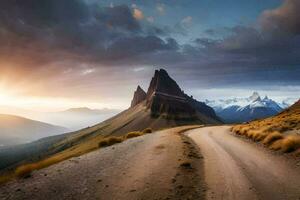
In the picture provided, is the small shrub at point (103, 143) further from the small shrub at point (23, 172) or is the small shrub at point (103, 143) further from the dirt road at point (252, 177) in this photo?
the small shrub at point (23, 172)

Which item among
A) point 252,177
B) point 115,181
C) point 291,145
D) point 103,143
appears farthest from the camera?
point 103,143

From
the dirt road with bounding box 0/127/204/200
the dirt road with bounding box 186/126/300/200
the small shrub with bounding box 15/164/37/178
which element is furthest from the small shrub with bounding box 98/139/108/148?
the small shrub with bounding box 15/164/37/178

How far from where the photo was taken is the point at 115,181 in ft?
47.7

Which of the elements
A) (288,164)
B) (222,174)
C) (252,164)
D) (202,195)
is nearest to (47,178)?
(202,195)

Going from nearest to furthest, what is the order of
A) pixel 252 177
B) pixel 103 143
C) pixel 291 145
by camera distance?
1. pixel 252 177
2. pixel 291 145
3. pixel 103 143

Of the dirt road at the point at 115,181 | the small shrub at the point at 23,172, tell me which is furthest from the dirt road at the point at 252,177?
the small shrub at the point at 23,172

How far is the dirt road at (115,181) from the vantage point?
12328mm

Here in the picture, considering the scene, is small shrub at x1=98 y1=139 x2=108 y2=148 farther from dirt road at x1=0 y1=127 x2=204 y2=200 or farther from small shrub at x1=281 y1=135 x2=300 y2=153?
small shrub at x1=281 y1=135 x2=300 y2=153

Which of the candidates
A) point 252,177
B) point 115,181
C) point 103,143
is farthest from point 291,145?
point 103,143

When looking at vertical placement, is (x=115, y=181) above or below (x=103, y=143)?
below

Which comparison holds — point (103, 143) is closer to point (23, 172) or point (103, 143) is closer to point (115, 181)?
point (23, 172)

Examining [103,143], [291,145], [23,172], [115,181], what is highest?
[103,143]

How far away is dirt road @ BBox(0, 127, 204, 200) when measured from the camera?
12328 millimetres

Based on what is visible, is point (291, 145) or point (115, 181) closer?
point (115, 181)
